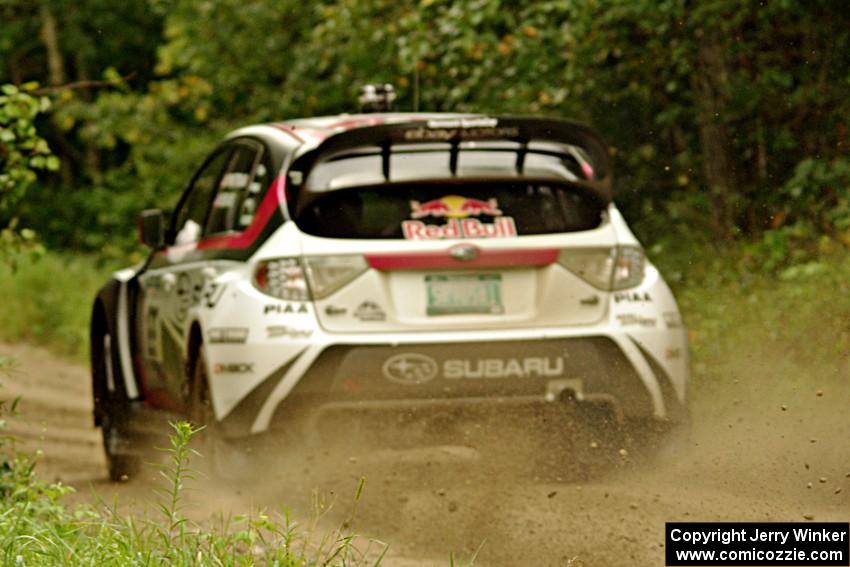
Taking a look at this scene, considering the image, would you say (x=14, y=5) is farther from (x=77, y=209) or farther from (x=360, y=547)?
(x=360, y=547)

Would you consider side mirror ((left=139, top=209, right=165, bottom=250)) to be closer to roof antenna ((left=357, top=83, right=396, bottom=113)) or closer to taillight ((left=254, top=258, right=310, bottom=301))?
roof antenna ((left=357, top=83, right=396, bottom=113))

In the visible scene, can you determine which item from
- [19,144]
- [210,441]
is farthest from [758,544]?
[19,144]

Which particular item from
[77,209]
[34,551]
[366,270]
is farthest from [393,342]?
[77,209]

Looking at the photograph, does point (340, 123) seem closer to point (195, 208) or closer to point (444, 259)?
point (444, 259)

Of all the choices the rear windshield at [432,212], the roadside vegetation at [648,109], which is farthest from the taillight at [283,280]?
the roadside vegetation at [648,109]

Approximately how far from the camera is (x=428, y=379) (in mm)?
7156

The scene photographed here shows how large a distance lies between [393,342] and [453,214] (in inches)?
23.5

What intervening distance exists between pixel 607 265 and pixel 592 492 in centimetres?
118

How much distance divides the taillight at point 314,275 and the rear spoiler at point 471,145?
340 mm

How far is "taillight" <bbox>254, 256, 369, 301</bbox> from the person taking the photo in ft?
23.7

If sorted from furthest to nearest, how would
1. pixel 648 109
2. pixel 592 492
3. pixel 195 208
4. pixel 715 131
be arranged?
pixel 648 109 → pixel 715 131 → pixel 195 208 → pixel 592 492

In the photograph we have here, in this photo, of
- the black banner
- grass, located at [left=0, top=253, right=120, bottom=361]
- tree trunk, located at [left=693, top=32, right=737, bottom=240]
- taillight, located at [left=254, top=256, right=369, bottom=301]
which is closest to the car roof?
taillight, located at [left=254, top=256, right=369, bottom=301]

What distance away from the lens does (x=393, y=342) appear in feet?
Result: 23.5

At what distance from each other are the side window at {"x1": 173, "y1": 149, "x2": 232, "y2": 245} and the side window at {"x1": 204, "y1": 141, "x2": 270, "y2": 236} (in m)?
0.14
